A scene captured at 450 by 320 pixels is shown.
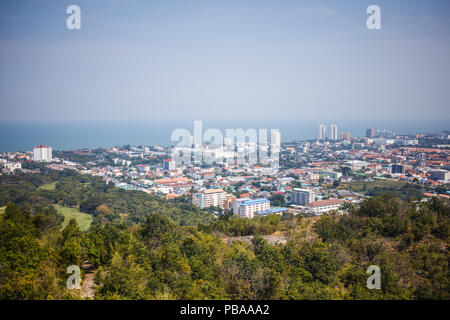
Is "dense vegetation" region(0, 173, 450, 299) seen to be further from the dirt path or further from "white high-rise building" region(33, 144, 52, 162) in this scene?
"white high-rise building" region(33, 144, 52, 162)

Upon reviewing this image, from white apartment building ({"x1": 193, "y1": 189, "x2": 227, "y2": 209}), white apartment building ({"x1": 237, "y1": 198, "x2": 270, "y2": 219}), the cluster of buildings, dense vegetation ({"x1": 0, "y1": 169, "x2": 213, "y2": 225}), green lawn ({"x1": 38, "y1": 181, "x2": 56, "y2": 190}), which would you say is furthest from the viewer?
white apartment building ({"x1": 193, "y1": 189, "x2": 227, "y2": 209})

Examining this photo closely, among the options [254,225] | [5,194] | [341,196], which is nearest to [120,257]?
[254,225]

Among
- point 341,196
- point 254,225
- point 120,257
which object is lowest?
point 341,196

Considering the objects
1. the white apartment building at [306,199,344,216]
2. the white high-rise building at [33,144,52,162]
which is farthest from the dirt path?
the white high-rise building at [33,144,52,162]

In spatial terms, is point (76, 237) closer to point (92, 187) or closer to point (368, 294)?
point (368, 294)

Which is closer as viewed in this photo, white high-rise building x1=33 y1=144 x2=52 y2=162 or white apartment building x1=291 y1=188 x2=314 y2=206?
white apartment building x1=291 y1=188 x2=314 y2=206

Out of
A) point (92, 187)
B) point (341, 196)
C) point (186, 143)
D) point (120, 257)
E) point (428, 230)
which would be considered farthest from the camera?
point (186, 143)
